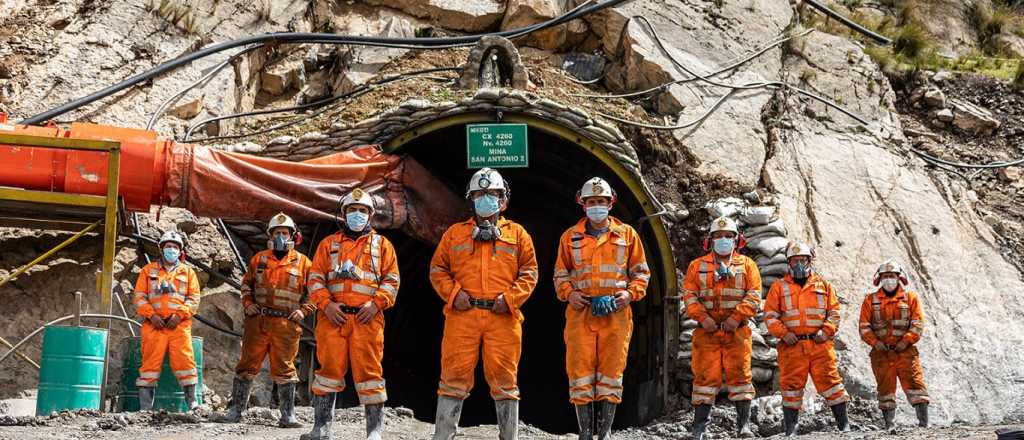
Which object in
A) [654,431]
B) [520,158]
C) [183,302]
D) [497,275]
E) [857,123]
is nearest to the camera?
[497,275]

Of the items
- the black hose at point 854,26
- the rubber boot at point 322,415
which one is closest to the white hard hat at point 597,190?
the rubber boot at point 322,415

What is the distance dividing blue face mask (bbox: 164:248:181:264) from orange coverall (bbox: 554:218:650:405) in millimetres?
4070

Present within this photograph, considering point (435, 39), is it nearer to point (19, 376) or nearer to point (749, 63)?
point (749, 63)

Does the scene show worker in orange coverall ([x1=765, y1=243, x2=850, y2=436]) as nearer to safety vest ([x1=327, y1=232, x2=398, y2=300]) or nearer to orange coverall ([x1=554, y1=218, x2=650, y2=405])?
orange coverall ([x1=554, y1=218, x2=650, y2=405])

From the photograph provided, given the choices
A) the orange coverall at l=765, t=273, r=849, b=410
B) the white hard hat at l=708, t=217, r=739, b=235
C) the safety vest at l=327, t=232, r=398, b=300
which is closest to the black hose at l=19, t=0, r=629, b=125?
the white hard hat at l=708, t=217, r=739, b=235

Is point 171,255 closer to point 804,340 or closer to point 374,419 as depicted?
point 374,419

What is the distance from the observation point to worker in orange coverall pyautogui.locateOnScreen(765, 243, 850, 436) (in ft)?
32.7

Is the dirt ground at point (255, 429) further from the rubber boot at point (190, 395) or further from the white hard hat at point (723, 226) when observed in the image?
the white hard hat at point (723, 226)

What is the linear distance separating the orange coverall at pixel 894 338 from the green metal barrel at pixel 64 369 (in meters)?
7.07

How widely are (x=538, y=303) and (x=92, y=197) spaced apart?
8.46 metres

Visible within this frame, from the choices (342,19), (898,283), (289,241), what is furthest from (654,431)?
(342,19)

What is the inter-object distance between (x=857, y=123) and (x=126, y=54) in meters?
9.50

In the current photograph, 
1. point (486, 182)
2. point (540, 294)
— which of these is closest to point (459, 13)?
point (540, 294)

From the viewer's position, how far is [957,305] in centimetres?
1352
